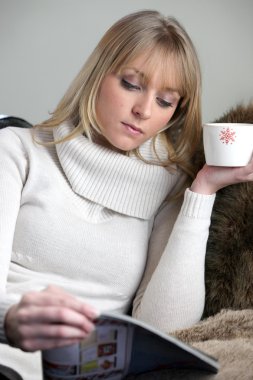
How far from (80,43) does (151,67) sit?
42.9 inches

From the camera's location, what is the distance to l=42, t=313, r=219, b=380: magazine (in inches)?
32.2

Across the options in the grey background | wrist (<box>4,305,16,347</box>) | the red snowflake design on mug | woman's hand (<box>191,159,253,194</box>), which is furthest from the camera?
the grey background

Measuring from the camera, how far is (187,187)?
149 centimetres

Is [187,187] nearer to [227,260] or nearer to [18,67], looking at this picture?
[227,260]

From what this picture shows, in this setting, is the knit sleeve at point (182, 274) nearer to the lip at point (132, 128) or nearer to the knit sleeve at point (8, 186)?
the lip at point (132, 128)

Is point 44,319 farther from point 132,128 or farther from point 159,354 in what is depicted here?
point 132,128

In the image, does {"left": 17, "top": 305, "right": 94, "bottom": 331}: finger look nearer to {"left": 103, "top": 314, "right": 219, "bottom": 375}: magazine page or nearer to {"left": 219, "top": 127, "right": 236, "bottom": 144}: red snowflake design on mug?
{"left": 103, "top": 314, "right": 219, "bottom": 375}: magazine page

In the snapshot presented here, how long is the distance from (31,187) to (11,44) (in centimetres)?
119

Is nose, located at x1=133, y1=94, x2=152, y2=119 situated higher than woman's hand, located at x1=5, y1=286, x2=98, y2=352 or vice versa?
nose, located at x1=133, y1=94, x2=152, y2=119

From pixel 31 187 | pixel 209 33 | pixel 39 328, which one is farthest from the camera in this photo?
pixel 209 33

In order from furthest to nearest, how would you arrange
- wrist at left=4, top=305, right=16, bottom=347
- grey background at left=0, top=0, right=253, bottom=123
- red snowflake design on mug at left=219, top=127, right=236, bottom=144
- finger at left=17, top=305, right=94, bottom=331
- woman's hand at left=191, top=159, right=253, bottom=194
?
grey background at left=0, top=0, right=253, bottom=123
woman's hand at left=191, top=159, right=253, bottom=194
red snowflake design on mug at left=219, top=127, right=236, bottom=144
wrist at left=4, top=305, right=16, bottom=347
finger at left=17, top=305, right=94, bottom=331

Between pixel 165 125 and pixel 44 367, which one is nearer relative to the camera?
pixel 44 367

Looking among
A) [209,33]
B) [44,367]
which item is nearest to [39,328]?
[44,367]

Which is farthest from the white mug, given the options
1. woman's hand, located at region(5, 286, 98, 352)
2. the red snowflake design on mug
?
woman's hand, located at region(5, 286, 98, 352)
